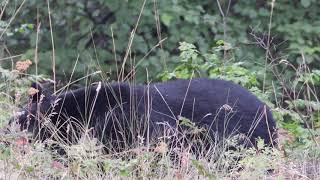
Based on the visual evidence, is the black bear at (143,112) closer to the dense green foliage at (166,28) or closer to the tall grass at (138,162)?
the tall grass at (138,162)

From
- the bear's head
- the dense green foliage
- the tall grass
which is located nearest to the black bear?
the bear's head

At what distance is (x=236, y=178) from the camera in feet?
14.1

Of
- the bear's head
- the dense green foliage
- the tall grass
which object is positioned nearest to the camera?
the tall grass

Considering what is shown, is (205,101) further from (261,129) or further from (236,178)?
(236,178)

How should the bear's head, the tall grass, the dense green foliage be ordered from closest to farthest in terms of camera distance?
the tall grass, the bear's head, the dense green foliage

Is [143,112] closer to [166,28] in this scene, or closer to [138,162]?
[138,162]

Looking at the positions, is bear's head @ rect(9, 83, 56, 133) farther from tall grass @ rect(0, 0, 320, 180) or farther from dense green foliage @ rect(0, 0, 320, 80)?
dense green foliage @ rect(0, 0, 320, 80)

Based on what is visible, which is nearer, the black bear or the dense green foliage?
the black bear

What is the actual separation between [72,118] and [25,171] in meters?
0.96

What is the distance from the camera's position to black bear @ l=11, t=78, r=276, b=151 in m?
4.90

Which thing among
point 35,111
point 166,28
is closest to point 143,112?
point 35,111

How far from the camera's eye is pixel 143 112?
497 cm

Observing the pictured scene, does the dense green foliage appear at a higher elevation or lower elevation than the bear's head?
lower

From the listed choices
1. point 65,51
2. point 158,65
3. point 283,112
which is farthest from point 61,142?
point 65,51
